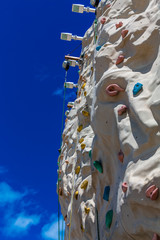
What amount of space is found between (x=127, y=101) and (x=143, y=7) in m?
1.51

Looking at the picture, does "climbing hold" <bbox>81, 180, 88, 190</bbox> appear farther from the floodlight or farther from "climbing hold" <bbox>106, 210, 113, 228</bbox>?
the floodlight

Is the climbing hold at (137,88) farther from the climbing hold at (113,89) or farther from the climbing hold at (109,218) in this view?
the climbing hold at (109,218)

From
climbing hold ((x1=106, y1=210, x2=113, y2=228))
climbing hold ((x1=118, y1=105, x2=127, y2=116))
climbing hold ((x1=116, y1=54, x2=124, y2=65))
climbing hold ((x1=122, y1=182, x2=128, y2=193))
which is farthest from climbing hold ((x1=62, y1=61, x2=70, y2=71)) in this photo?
climbing hold ((x1=122, y1=182, x2=128, y2=193))

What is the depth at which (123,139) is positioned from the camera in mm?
2309

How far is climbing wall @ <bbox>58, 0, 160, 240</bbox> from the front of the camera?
6.50 feet

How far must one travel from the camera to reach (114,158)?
2578 mm

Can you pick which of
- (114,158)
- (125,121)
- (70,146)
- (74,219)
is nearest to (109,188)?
(114,158)

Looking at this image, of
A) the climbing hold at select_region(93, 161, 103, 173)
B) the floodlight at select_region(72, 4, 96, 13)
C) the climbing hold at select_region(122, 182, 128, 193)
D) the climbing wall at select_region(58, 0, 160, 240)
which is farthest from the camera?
the floodlight at select_region(72, 4, 96, 13)

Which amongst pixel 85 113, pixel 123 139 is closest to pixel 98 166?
pixel 123 139

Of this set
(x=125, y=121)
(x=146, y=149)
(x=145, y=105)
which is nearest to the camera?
(x=146, y=149)

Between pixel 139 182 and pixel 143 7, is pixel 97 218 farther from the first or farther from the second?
pixel 143 7

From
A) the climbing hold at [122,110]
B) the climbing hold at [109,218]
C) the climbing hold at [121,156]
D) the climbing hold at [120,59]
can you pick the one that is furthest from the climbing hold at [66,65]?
the climbing hold at [109,218]

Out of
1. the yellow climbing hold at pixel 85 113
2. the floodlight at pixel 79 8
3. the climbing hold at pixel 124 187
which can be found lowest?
the climbing hold at pixel 124 187

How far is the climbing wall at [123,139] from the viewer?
1.98 meters
